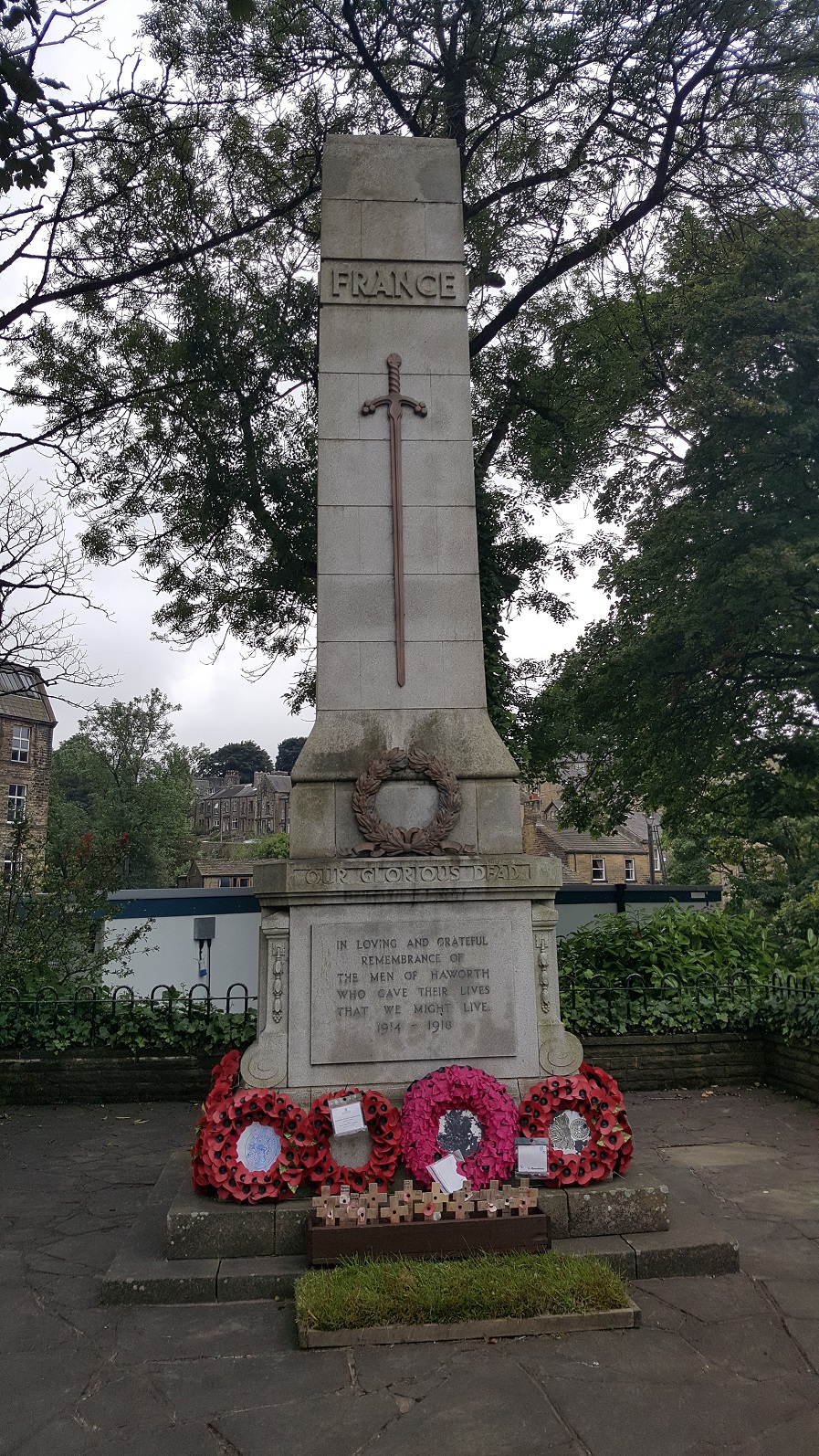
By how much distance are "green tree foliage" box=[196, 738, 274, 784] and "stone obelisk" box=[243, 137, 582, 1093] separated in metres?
119

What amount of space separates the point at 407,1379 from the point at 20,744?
45.2 metres

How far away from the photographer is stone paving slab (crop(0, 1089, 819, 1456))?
3.26 metres

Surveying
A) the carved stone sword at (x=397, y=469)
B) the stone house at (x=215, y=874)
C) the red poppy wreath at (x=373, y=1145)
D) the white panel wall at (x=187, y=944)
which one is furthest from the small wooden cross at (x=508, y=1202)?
the stone house at (x=215, y=874)

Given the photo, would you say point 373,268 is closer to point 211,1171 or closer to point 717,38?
point 211,1171

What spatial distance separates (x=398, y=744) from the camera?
599 centimetres

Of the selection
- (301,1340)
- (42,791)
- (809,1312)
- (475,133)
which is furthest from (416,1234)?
(42,791)

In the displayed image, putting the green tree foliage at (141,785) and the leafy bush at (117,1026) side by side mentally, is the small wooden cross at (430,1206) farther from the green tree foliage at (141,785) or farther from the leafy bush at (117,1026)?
the green tree foliage at (141,785)

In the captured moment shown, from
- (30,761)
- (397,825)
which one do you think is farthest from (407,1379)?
(30,761)

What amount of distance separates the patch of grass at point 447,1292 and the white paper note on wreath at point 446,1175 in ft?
1.84

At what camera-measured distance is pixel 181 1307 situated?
4.37 metres

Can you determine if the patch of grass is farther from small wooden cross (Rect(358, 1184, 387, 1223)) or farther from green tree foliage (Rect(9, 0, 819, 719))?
green tree foliage (Rect(9, 0, 819, 719))

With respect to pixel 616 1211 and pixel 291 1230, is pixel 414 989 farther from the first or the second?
pixel 616 1211

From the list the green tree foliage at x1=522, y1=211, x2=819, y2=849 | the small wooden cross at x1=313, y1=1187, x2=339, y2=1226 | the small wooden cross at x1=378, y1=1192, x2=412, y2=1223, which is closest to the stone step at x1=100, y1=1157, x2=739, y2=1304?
the small wooden cross at x1=313, y1=1187, x2=339, y2=1226

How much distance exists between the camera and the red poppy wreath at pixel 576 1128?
198 inches
